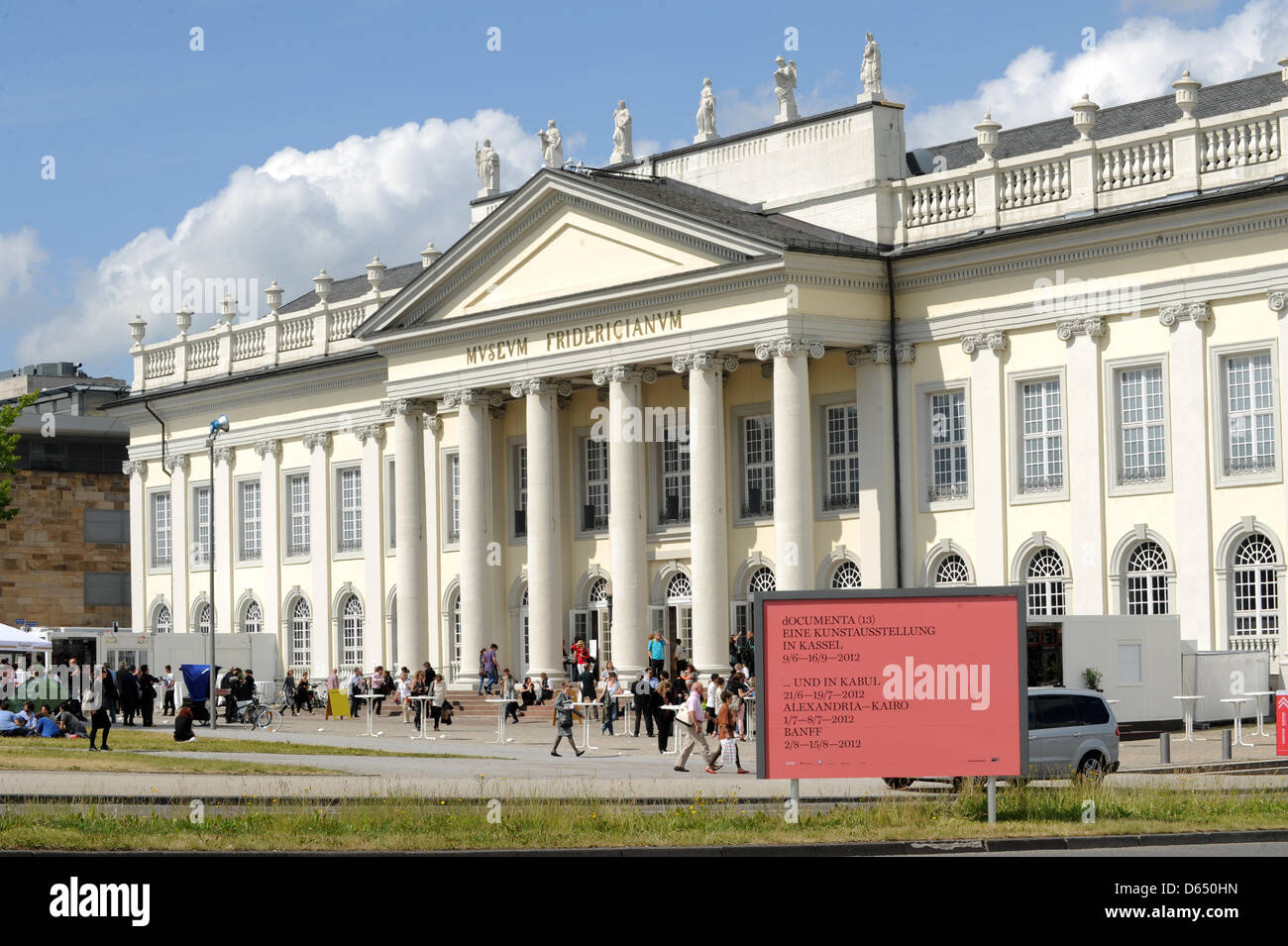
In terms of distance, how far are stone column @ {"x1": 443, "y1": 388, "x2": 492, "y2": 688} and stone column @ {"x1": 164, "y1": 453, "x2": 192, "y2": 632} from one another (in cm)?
1843

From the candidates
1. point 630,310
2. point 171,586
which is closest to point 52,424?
point 171,586

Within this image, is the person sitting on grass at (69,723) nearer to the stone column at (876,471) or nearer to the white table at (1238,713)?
the stone column at (876,471)

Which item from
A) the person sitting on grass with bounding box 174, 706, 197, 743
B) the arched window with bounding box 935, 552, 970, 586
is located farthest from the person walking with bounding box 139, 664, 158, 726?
the arched window with bounding box 935, 552, 970, 586

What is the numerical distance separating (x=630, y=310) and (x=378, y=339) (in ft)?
35.2

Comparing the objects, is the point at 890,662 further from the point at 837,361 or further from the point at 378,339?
the point at 378,339

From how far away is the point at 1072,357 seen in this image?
46812 mm

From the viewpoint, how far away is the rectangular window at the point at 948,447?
4928cm

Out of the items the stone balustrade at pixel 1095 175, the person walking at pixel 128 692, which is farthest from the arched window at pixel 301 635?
the stone balustrade at pixel 1095 175

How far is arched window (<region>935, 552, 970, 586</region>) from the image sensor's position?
49.2m

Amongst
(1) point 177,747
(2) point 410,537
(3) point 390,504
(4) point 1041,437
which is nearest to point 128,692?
(1) point 177,747

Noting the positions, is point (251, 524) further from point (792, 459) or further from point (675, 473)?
point (792, 459)

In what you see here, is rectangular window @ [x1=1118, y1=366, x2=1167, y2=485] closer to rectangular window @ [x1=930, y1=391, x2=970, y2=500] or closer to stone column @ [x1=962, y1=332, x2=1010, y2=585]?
stone column @ [x1=962, y1=332, x2=1010, y2=585]

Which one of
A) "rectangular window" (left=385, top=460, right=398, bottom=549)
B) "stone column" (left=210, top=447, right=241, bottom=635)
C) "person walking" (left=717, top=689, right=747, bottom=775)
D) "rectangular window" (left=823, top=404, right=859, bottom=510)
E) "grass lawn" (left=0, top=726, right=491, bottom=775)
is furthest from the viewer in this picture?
"stone column" (left=210, top=447, right=241, bottom=635)
